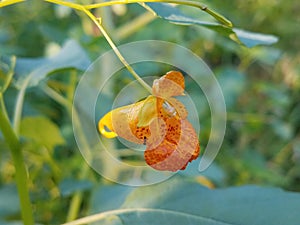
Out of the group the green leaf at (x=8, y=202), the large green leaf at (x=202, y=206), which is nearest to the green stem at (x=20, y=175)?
the large green leaf at (x=202, y=206)

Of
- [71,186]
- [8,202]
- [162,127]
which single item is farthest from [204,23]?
[8,202]

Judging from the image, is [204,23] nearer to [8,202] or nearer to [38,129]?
[38,129]

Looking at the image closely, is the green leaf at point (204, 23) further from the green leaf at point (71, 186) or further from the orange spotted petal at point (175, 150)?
the green leaf at point (71, 186)

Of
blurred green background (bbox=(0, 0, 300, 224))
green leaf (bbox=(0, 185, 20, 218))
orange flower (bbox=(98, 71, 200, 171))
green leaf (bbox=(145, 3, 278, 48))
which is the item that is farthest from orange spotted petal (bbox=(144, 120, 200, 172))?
green leaf (bbox=(0, 185, 20, 218))

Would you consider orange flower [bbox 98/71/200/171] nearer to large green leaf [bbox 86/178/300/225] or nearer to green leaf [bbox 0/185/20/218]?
large green leaf [bbox 86/178/300/225]

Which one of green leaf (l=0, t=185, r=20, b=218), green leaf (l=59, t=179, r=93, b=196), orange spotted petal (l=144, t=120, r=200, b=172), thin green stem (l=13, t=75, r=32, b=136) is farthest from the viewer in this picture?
green leaf (l=0, t=185, r=20, b=218)

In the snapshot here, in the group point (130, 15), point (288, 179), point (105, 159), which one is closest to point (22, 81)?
point (105, 159)
